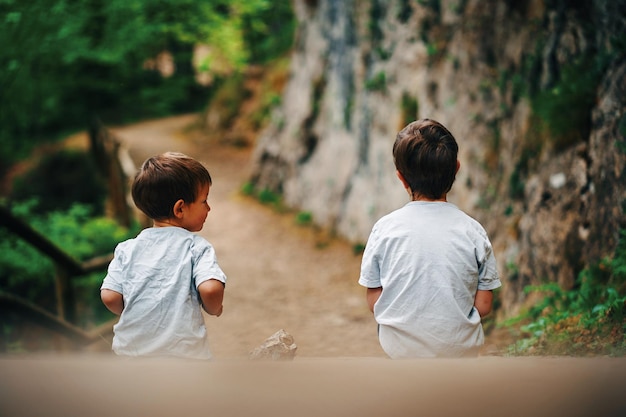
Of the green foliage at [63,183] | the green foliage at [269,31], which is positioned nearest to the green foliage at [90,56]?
the green foliage at [269,31]

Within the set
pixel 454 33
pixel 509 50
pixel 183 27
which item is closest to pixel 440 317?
pixel 509 50

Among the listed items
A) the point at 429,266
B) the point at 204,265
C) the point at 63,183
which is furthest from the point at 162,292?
the point at 63,183

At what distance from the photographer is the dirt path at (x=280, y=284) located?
6676 millimetres

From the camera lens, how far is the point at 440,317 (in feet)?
7.50

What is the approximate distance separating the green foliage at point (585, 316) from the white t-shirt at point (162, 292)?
1.93m

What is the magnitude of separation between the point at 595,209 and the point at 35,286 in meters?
6.38

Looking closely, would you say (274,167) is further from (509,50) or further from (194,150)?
(509,50)

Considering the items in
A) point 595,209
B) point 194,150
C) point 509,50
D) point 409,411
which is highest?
point 509,50

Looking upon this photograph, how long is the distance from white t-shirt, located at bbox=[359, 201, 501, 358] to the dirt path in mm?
3290

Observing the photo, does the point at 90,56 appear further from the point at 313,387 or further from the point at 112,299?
the point at 313,387

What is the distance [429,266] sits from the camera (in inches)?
90.4

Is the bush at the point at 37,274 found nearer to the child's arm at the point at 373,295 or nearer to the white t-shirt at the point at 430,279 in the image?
the child's arm at the point at 373,295

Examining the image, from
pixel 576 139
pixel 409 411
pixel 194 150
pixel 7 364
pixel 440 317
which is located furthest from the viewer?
pixel 194 150

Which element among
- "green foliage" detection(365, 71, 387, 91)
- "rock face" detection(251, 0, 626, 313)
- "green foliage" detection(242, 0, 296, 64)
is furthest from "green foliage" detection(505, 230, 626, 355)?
"green foliage" detection(242, 0, 296, 64)
